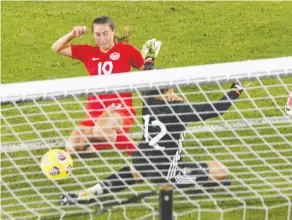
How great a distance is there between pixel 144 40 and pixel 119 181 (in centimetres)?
421

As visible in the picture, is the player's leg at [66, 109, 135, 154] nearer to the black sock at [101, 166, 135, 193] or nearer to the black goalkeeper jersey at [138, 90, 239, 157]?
the black sock at [101, 166, 135, 193]

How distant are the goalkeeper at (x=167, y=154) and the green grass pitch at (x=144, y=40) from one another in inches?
8.7

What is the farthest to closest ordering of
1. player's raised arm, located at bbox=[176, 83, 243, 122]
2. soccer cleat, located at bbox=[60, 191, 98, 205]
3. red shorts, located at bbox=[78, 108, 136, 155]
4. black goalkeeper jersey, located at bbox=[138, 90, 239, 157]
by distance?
red shorts, located at bbox=[78, 108, 136, 155]
soccer cleat, located at bbox=[60, 191, 98, 205]
black goalkeeper jersey, located at bbox=[138, 90, 239, 157]
player's raised arm, located at bbox=[176, 83, 243, 122]

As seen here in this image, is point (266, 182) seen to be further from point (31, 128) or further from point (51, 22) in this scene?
point (51, 22)

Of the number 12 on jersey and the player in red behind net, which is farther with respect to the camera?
the player in red behind net

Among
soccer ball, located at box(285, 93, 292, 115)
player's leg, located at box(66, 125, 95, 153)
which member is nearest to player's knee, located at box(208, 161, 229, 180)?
player's leg, located at box(66, 125, 95, 153)

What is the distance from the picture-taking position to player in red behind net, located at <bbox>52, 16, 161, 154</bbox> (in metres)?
5.51

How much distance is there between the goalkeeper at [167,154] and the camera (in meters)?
4.81

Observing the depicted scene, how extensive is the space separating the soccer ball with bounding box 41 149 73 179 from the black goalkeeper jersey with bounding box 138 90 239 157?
0.77 m

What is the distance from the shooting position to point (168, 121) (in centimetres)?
491

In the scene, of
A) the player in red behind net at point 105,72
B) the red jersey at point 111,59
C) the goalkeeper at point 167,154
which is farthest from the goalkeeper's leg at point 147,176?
the red jersey at point 111,59

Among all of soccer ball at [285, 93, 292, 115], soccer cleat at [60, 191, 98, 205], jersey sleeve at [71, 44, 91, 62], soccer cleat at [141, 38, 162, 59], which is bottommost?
soccer cleat at [60, 191, 98, 205]

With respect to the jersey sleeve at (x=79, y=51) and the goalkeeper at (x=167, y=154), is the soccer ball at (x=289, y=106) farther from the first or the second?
the jersey sleeve at (x=79, y=51)

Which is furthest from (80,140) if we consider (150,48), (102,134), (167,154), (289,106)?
(289,106)
